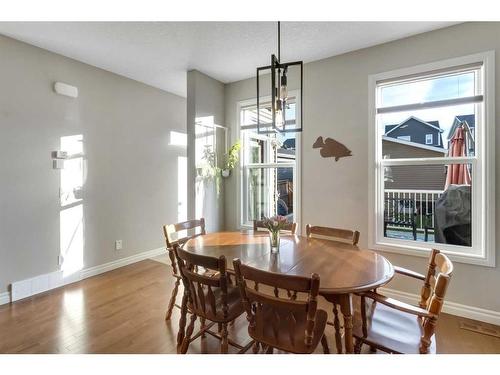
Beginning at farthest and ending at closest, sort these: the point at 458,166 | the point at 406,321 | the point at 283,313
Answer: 1. the point at 458,166
2. the point at 406,321
3. the point at 283,313

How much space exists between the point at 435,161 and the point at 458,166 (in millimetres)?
194

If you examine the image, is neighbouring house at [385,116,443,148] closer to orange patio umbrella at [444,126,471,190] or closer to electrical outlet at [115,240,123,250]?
orange patio umbrella at [444,126,471,190]

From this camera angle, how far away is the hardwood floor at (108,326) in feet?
6.75

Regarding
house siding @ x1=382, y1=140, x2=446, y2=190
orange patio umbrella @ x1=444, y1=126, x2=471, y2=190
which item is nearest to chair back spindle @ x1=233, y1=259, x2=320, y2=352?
house siding @ x1=382, y1=140, x2=446, y2=190

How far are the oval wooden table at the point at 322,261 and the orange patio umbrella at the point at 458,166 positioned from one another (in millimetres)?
1384

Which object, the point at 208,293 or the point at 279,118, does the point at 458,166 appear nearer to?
the point at 279,118

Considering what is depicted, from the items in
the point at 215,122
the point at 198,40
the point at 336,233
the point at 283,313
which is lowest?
the point at 283,313

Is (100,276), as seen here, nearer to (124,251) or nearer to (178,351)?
(124,251)

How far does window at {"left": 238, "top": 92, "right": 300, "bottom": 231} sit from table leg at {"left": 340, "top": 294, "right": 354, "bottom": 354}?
203 centimetres

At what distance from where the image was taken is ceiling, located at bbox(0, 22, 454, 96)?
257 centimetres

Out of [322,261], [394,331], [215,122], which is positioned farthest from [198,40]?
[394,331]

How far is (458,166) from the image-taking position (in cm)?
264

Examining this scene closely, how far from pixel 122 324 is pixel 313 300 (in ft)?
6.26
